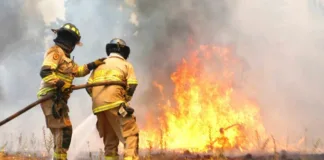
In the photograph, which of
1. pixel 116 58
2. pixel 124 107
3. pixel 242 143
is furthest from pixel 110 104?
pixel 242 143

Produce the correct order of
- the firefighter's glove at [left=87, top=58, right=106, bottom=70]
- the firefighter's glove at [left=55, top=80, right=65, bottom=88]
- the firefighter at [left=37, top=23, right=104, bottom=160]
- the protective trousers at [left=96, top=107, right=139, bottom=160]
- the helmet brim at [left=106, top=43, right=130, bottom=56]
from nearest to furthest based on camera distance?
the protective trousers at [left=96, top=107, right=139, bottom=160] < the firefighter's glove at [left=55, top=80, right=65, bottom=88] < the firefighter at [left=37, top=23, right=104, bottom=160] < the firefighter's glove at [left=87, top=58, right=106, bottom=70] < the helmet brim at [left=106, top=43, right=130, bottom=56]

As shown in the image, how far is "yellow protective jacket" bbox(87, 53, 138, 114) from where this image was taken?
5.35 meters

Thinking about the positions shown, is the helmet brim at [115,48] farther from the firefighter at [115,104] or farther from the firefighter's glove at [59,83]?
the firefighter's glove at [59,83]

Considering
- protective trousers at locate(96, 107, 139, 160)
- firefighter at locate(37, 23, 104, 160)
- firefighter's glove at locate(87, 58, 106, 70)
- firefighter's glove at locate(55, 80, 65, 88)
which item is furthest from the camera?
firefighter's glove at locate(87, 58, 106, 70)

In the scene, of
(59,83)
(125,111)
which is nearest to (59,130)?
(59,83)

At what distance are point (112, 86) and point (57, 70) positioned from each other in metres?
1.19

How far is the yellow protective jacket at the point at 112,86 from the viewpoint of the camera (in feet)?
17.5

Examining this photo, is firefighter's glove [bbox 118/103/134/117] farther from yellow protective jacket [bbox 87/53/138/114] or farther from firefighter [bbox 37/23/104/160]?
firefighter [bbox 37/23/104/160]

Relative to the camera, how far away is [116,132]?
17.6ft

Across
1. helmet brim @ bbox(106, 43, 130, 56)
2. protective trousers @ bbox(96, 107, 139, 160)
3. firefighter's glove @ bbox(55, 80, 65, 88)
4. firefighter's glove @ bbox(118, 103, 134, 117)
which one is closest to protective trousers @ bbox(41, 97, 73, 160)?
firefighter's glove @ bbox(55, 80, 65, 88)

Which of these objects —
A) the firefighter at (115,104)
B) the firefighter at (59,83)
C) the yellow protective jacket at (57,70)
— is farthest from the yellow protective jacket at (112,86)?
the yellow protective jacket at (57,70)

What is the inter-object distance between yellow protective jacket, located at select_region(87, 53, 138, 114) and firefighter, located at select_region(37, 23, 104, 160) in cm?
24

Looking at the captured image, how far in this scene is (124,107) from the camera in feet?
17.1

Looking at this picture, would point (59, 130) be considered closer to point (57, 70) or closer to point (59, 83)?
point (59, 83)
